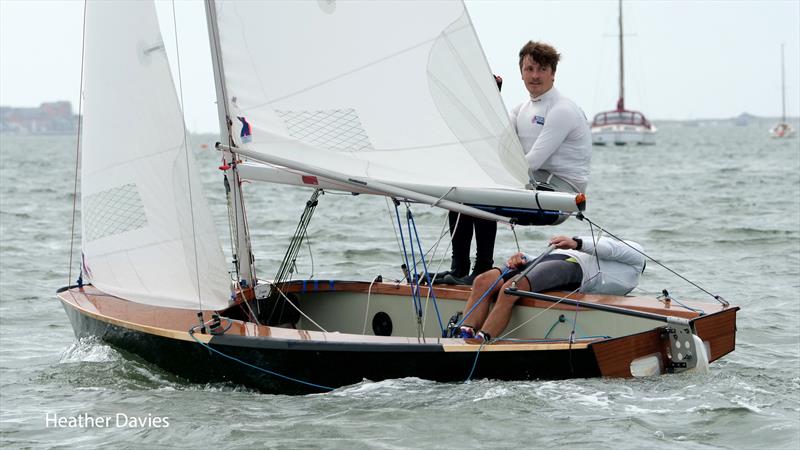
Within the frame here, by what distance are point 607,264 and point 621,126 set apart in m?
55.3

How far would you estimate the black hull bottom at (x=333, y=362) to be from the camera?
17.1 feet

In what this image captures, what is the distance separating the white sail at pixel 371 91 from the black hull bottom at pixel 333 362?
34.6 inches

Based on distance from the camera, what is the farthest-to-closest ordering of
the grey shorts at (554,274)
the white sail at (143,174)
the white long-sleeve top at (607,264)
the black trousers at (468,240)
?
the black trousers at (468,240)
the white sail at (143,174)
the white long-sleeve top at (607,264)
the grey shorts at (554,274)

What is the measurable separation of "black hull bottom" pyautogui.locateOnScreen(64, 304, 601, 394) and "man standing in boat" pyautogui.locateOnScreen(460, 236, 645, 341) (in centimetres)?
29

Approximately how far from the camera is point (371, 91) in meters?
5.77

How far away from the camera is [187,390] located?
233 inches

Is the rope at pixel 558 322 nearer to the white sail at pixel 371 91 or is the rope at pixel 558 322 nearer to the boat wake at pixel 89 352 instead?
the white sail at pixel 371 91

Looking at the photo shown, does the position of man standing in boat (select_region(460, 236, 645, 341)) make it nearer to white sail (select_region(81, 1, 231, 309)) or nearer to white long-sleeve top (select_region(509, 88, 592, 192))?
white long-sleeve top (select_region(509, 88, 592, 192))

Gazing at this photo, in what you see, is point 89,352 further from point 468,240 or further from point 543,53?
point 543,53

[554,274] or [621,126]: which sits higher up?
[621,126]

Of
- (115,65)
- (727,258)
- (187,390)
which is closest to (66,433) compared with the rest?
(187,390)

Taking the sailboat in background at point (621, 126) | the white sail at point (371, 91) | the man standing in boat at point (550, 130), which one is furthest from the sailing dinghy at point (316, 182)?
the sailboat in background at point (621, 126)

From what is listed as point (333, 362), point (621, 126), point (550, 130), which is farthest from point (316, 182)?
point (621, 126)

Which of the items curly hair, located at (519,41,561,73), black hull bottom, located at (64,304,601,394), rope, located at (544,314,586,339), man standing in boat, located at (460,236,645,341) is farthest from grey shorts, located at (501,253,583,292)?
curly hair, located at (519,41,561,73)
